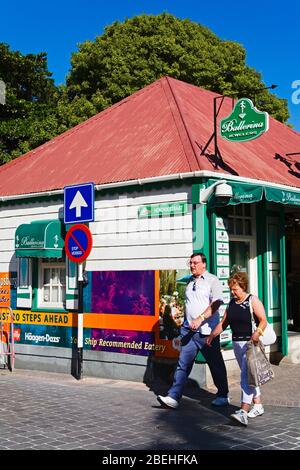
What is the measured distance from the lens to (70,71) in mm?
24438

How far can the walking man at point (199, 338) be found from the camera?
7.47 metres

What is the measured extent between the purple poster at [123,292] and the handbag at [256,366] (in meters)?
3.01

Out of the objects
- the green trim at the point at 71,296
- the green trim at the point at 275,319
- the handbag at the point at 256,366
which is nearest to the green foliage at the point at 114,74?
the green trim at the point at 71,296

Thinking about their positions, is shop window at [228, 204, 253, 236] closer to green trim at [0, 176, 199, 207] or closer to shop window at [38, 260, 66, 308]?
green trim at [0, 176, 199, 207]

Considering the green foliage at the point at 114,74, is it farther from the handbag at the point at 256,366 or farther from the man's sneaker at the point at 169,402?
the handbag at the point at 256,366

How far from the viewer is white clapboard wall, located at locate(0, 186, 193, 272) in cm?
922

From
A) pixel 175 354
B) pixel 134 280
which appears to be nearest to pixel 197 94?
pixel 134 280

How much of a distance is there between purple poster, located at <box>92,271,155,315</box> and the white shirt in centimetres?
187

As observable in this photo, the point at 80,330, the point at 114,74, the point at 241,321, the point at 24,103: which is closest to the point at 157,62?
the point at 114,74

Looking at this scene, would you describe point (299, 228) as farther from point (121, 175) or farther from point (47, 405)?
point (47, 405)

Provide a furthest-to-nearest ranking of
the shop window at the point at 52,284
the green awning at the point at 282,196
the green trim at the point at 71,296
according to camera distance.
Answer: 1. the shop window at the point at 52,284
2. the green trim at the point at 71,296
3. the green awning at the point at 282,196

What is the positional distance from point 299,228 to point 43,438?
27.9ft

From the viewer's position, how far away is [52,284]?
11352mm

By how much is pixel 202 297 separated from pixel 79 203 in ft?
10.7
